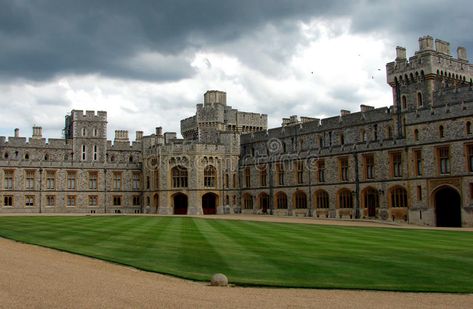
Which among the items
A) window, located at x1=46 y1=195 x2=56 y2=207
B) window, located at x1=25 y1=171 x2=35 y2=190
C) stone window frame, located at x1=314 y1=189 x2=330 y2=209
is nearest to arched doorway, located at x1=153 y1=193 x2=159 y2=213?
window, located at x1=46 y1=195 x2=56 y2=207

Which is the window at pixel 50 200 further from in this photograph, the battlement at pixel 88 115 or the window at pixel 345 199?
the window at pixel 345 199

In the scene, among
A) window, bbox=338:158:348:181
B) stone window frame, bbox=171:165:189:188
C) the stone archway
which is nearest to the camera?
window, bbox=338:158:348:181

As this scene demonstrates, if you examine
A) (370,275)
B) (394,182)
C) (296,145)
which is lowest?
(370,275)

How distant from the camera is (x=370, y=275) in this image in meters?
12.2

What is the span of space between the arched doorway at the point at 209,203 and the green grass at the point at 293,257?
104 feet

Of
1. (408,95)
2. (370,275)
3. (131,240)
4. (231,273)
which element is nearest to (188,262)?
(231,273)

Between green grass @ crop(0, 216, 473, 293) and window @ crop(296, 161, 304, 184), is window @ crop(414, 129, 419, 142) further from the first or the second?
green grass @ crop(0, 216, 473, 293)

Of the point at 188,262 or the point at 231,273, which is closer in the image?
the point at 231,273

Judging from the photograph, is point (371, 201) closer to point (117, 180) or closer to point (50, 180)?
point (117, 180)

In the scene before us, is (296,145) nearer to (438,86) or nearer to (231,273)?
(438,86)

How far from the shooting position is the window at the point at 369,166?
1612 inches

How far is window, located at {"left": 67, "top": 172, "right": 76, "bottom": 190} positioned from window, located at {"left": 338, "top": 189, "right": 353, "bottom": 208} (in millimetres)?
28200

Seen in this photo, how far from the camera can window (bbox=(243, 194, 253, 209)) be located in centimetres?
5384

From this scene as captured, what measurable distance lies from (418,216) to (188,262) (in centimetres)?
2535
